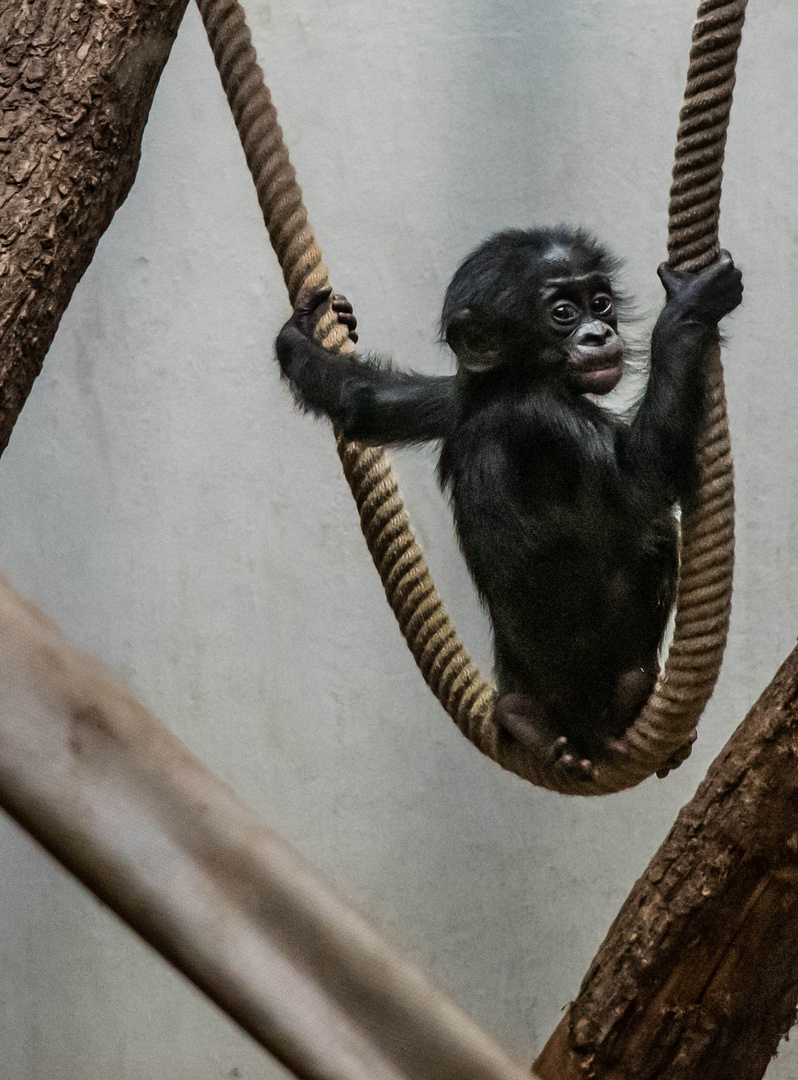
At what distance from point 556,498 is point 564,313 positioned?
0.28m

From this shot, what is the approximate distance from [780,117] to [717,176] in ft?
5.37

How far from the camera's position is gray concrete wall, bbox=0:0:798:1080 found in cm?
276

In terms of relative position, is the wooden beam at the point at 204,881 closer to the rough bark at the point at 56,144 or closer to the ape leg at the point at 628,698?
the rough bark at the point at 56,144

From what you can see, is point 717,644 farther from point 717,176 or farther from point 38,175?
point 38,175

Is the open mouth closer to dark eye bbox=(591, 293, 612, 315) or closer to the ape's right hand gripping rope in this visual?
dark eye bbox=(591, 293, 612, 315)

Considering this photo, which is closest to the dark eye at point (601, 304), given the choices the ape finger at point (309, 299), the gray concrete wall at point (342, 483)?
the ape finger at point (309, 299)

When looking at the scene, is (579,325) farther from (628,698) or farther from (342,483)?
(342,483)

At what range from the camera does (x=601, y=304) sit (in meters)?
1.67

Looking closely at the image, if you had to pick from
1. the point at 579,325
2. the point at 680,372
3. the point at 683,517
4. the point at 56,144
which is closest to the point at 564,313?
the point at 579,325

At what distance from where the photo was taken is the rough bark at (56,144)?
1.30 m

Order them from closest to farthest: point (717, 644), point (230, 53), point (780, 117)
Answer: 1. point (717, 644)
2. point (230, 53)
3. point (780, 117)

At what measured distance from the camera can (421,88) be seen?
2857 mm

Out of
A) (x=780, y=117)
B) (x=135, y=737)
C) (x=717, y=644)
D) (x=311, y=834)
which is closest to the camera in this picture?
(x=135, y=737)

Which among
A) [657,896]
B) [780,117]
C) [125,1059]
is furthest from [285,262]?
[125,1059]
